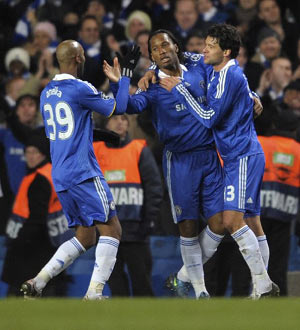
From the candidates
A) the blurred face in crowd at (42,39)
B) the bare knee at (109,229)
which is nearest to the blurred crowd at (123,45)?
the blurred face in crowd at (42,39)

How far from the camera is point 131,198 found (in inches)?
454

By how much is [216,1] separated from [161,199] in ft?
18.3

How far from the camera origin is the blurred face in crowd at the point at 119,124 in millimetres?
11492

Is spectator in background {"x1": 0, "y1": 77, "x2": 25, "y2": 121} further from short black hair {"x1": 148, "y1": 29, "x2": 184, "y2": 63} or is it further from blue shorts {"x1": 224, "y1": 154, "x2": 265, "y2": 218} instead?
blue shorts {"x1": 224, "y1": 154, "x2": 265, "y2": 218}

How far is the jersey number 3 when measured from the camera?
29.4 ft

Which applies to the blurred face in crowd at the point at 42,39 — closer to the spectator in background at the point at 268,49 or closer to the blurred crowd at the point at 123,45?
the blurred crowd at the point at 123,45

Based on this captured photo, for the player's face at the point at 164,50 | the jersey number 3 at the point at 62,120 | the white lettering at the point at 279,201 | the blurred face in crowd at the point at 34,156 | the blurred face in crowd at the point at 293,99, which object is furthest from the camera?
the blurred face in crowd at the point at 293,99

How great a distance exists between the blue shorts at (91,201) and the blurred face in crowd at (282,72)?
5.33 meters

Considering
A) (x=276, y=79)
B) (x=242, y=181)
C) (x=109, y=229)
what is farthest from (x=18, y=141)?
(x=242, y=181)

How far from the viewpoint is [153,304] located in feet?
24.1

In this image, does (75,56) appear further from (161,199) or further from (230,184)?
(161,199)

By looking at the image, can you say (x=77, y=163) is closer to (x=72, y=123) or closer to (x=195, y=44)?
(x=72, y=123)

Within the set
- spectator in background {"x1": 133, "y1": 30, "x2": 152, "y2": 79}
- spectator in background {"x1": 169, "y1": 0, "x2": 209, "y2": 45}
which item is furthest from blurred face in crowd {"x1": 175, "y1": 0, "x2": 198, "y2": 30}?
spectator in background {"x1": 133, "y1": 30, "x2": 152, "y2": 79}

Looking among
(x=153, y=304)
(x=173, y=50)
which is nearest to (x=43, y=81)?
(x=173, y=50)
